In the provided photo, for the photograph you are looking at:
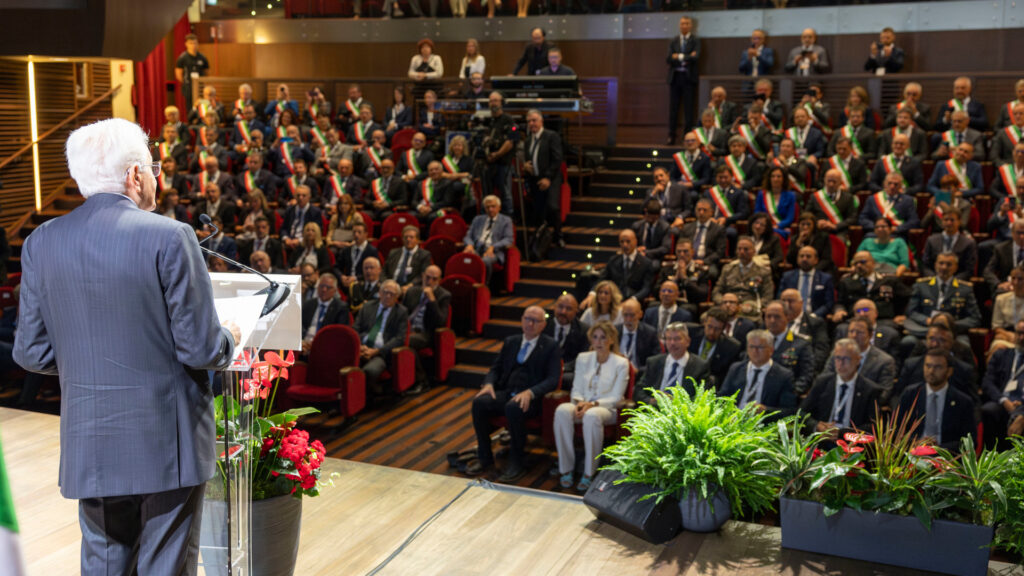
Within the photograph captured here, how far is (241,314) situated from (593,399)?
383cm

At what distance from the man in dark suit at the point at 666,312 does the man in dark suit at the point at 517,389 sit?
3.14 ft

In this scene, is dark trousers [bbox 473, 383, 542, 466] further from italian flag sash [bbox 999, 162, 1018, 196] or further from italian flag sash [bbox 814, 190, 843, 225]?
italian flag sash [bbox 999, 162, 1018, 196]

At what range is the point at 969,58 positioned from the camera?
10.8 meters

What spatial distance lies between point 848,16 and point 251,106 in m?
7.06

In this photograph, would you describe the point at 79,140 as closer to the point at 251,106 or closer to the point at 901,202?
the point at 901,202

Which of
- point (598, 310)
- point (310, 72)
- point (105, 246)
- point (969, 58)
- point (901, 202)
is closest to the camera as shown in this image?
point (105, 246)

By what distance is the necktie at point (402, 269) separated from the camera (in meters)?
8.05

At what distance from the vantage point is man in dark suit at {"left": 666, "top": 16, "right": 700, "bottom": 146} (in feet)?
35.4

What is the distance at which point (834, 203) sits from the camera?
7.89 m

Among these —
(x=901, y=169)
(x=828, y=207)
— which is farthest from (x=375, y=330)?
(x=901, y=169)

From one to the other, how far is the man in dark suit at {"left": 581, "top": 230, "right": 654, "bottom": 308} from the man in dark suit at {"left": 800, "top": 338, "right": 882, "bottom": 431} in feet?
6.88

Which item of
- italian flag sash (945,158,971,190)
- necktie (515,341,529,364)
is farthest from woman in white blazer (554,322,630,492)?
italian flag sash (945,158,971,190)

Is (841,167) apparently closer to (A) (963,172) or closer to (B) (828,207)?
(B) (828,207)

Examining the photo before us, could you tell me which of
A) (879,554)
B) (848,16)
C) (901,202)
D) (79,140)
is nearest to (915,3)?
(848,16)
